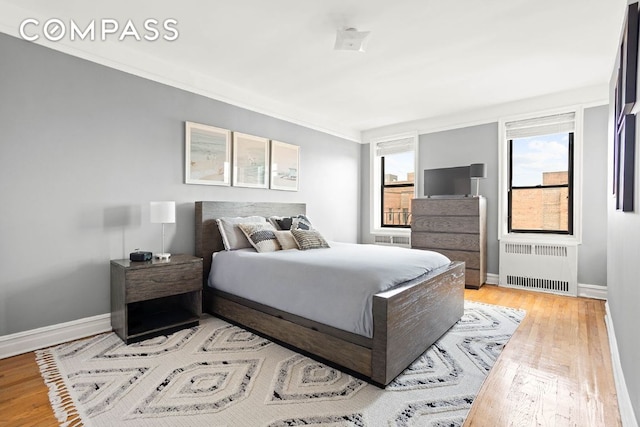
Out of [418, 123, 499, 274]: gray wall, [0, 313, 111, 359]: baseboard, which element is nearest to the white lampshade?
[0, 313, 111, 359]: baseboard

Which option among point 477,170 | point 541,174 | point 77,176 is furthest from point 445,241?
point 77,176

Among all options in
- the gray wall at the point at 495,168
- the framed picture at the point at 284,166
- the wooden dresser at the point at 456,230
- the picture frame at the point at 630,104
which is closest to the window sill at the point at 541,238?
the gray wall at the point at 495,168

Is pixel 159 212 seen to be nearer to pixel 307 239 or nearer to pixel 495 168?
pixel 307 239

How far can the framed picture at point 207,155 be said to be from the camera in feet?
11.6

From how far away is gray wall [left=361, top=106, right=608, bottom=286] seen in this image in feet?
13.0

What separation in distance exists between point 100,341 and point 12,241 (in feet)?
3.32

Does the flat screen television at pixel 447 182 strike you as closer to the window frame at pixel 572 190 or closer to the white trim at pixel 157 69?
the window frame at pixel 572 190

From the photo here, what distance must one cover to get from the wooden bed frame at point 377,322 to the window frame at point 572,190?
1975mm

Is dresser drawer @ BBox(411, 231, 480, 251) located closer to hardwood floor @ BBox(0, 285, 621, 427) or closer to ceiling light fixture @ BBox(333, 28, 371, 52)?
hardwood floor @ BBox(0, 285, 621, 427)

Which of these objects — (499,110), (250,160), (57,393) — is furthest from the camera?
(499,110)

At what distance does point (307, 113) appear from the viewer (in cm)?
498

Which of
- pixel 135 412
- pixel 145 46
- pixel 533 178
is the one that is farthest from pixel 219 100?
pixel 533 178

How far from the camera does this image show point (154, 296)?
280cm

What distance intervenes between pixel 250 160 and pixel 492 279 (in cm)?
381
